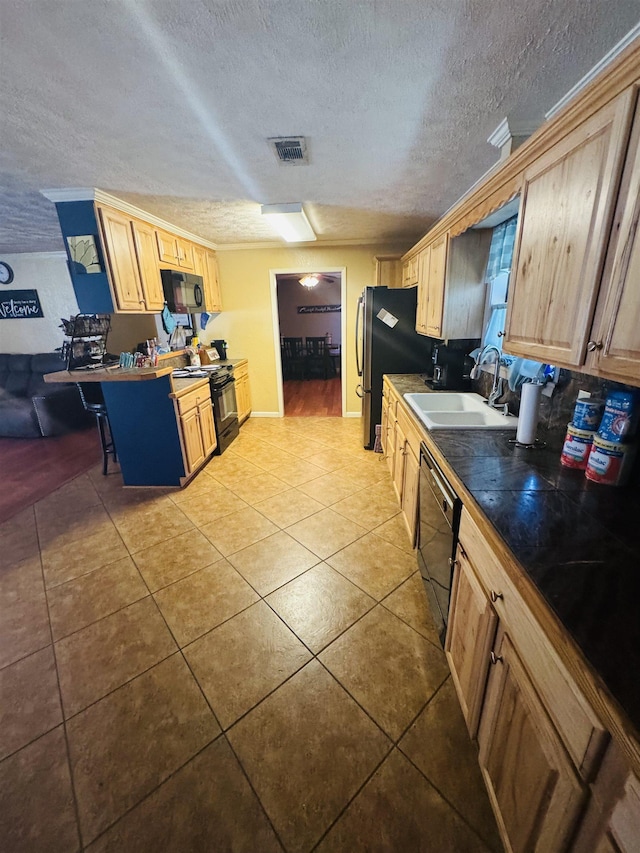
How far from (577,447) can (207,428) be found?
3.10 meters

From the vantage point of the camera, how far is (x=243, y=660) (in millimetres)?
1532

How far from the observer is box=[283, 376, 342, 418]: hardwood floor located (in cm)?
530

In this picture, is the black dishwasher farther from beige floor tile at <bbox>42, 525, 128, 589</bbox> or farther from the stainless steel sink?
beige floor tile at <bbox>42, 525, 128, 589</bbox>

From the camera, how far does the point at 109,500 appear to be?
113 inches

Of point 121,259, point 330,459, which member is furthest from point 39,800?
point 121,259

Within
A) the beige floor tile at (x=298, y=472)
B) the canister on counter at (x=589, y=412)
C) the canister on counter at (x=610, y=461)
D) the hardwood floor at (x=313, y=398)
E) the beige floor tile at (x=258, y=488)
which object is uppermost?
the canister on counter at (x=589, y=412)

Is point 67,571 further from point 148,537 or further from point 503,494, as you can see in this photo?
point 503,494

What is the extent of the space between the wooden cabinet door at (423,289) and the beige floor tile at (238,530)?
2095mm

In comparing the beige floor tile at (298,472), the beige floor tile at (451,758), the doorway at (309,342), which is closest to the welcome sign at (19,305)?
the doorway at (309,342)

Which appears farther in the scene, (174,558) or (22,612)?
(174,558)

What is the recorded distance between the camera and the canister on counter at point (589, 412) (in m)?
1.23

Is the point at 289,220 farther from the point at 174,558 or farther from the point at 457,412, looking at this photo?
the point at 174,558

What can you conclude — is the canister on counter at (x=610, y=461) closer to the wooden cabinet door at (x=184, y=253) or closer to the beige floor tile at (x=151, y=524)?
the beige floor tile at (x=151, y=524)

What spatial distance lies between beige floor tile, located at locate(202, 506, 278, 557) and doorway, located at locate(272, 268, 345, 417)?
271cm
